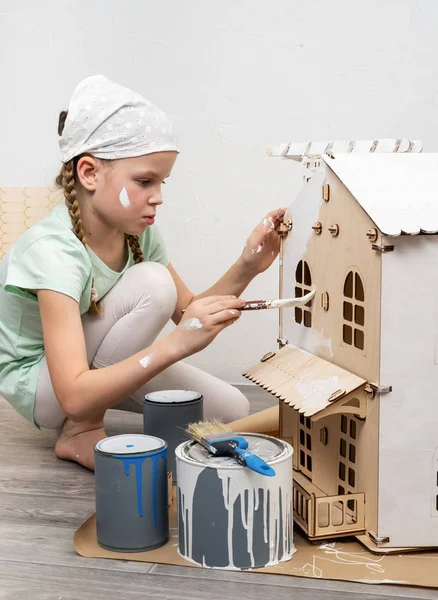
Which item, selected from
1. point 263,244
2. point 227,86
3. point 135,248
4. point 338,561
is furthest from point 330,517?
point 227,86

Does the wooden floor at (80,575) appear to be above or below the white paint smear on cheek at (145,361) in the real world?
below

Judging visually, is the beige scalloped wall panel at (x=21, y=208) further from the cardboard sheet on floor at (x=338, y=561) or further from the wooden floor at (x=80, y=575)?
the cardboard sheet on floor at (x=338, y=561)

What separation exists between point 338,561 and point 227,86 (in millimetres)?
1419

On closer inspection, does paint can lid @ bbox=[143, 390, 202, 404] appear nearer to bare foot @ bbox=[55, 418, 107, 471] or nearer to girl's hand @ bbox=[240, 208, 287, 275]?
bare foot @ bbox=[55, 418, 107, 471]

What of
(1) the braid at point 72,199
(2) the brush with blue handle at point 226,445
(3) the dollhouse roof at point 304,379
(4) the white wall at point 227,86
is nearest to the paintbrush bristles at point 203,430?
(2) the brush with blue handle at point 226,445

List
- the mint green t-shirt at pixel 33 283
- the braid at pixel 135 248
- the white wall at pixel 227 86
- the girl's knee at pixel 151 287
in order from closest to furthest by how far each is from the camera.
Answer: the mint green t-shirt at pixel 33 283, the girl's knee at pixel 151 287, the braid at pixel 135 248, the white wall at pixel 227 86

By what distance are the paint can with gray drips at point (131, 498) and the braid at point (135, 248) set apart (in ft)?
1.75

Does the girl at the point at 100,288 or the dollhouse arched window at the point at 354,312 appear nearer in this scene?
the dollhouse arched window at the point at 354,312

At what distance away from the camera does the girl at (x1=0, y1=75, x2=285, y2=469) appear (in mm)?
1136

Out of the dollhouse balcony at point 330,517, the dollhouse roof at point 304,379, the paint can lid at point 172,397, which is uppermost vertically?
the dollhouse roof at point 304,379

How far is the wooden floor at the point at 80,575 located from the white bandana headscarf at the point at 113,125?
0.59m

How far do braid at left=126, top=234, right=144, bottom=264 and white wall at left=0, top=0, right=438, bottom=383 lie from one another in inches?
25.3

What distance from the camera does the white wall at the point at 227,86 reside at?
195 cm

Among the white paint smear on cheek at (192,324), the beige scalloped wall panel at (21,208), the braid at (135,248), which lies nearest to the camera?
the white paint smear on cheek at (192,324)
